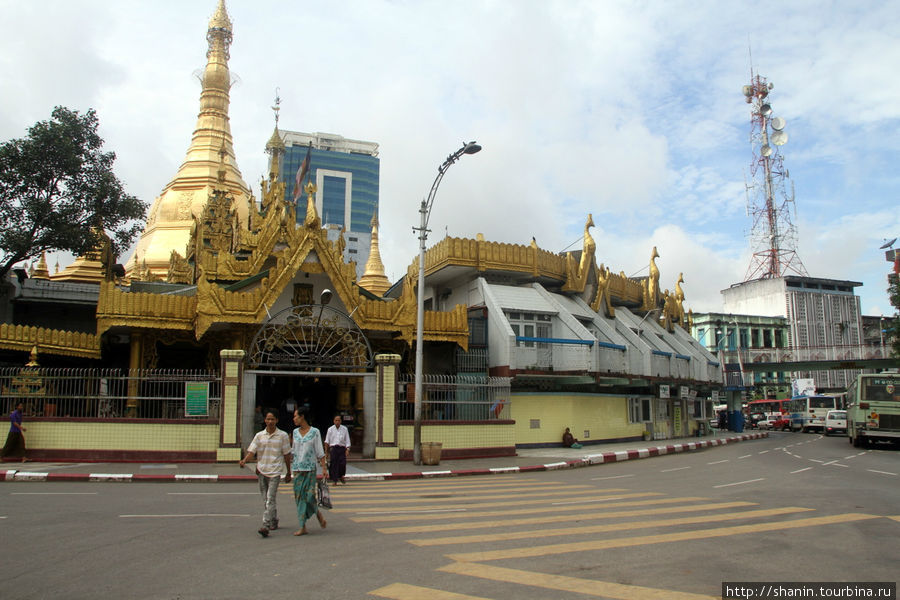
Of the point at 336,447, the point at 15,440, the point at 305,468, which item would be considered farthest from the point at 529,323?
the point at 305,468

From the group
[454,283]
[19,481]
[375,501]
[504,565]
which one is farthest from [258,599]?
[454,283]

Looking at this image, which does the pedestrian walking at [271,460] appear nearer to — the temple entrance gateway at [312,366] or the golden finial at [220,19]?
the temple entrance gateway at [312,366]

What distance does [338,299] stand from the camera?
22969mm

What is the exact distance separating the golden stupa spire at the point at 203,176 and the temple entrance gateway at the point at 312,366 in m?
12.6

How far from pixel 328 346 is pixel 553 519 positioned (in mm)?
13392

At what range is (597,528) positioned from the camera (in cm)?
892

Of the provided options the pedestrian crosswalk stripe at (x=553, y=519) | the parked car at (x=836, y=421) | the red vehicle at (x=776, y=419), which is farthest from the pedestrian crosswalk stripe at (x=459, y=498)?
the red vehicle at (x=776, y=419)

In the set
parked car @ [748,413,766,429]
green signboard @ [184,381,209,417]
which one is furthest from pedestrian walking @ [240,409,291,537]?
parked car @ [748,413,766,429]

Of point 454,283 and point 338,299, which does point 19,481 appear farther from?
point 454,283

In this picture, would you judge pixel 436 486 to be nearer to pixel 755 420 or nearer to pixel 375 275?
pixel 375 275

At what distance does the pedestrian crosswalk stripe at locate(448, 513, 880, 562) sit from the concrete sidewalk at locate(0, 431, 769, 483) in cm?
943

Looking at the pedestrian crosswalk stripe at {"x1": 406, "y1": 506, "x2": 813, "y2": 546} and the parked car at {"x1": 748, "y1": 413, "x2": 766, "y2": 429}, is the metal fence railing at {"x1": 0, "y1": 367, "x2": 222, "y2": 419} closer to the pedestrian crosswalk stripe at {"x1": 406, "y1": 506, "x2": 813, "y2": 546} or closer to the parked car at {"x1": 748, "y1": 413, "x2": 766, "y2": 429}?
the pedestrian crosswalk stripe at {"x1": 406, "y1": 506, "x2": 813, "y2": 546}

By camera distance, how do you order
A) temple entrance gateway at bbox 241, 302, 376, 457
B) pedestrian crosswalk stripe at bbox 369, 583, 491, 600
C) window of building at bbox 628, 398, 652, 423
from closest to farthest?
pedestrian crosswalk stripe at bbox 369, 583, 491, 600 → temple entrance gateway at bbox 241, 302, 376, 457 → window of building at bbox 628, 398, 652, 423

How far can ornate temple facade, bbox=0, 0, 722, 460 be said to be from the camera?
19031 mm
